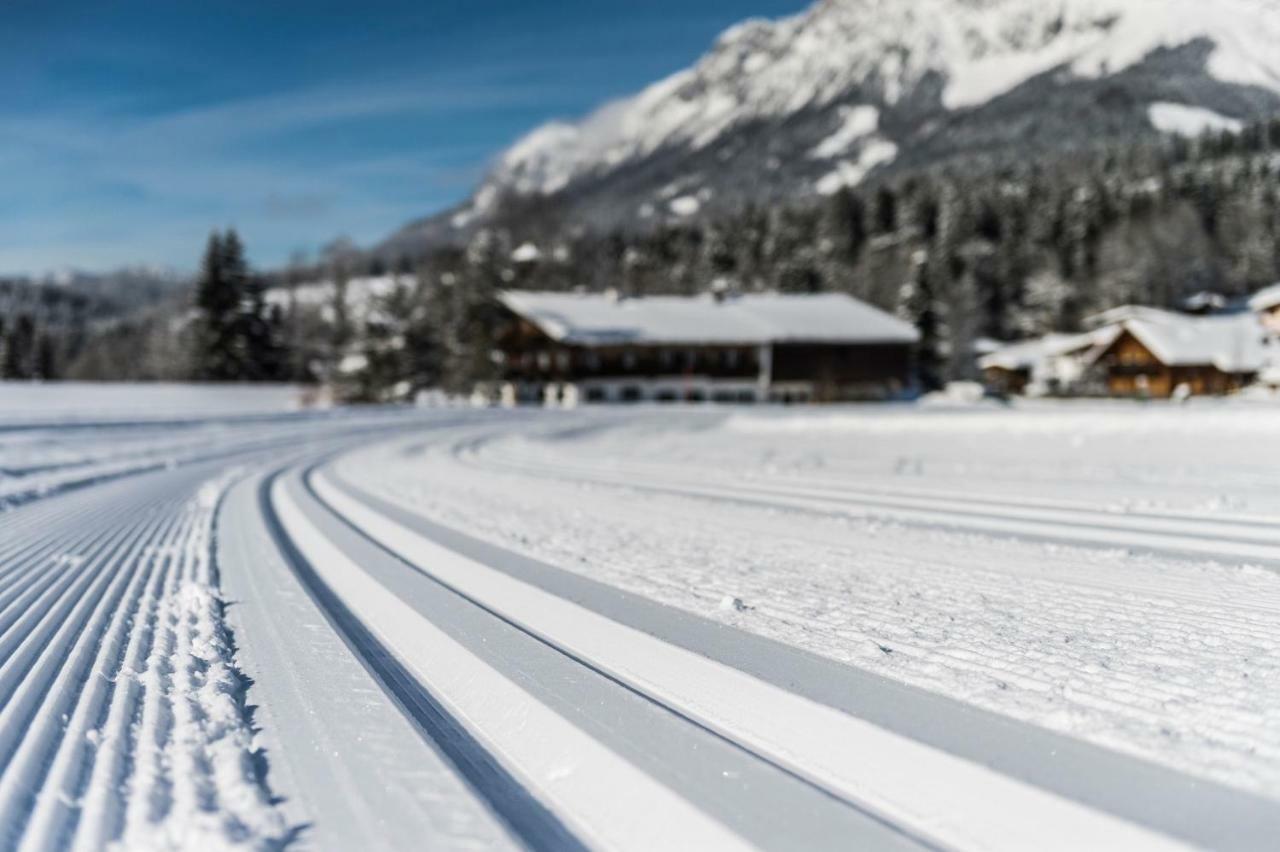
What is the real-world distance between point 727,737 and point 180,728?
2.47 m

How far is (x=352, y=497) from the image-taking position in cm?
1348

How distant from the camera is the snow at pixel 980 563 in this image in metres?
3.95

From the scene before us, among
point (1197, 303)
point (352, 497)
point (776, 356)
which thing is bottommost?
point (352, 497)

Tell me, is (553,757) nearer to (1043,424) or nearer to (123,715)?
(123,715)

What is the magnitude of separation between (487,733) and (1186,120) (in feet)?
520

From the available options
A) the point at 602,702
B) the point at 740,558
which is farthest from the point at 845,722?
the point at 740,558

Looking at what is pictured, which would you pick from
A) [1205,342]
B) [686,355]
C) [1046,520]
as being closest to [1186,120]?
[1205,342]

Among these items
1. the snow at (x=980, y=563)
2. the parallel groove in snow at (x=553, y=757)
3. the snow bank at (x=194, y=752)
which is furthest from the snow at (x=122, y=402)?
the parallel groove in snow at (x=553, y=757)

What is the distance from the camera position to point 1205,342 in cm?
6322

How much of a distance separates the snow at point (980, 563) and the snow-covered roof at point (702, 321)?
37.6 metres

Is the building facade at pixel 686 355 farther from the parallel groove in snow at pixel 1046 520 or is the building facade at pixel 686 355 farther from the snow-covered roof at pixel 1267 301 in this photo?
the parallel groove in snow at pixel 1046 520

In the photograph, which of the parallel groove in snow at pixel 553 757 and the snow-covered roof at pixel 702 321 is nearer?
the parallel groove in snow at pixel 553 757

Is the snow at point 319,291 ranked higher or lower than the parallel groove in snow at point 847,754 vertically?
higher

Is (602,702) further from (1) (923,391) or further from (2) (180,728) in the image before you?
(1) (923,391)
